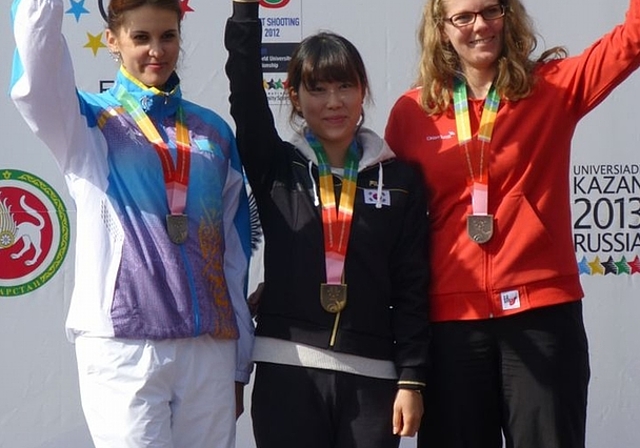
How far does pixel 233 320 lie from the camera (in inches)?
86.4

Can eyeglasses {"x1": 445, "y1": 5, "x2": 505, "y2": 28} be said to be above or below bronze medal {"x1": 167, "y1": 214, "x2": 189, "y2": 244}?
above

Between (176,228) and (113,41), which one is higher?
(113,41)

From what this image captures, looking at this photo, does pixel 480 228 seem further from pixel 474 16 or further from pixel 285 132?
pixel 285 132

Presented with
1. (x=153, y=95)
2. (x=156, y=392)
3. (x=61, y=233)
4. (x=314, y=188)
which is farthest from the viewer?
(x=61, y=233)

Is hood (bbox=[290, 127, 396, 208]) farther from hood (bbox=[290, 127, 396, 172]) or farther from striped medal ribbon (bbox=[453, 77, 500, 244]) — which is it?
striped medal ribbon (bbox=[453, 77, 500, 244])

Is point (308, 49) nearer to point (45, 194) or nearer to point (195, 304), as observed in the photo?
point (195, 304)

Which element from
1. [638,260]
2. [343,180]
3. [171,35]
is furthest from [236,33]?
[638,260]

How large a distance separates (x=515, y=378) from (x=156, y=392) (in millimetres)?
789

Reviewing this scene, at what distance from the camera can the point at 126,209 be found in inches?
81.6

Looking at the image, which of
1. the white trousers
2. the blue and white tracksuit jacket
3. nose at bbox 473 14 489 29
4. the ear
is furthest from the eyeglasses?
the white trousers

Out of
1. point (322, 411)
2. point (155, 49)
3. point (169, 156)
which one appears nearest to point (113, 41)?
point (155, 49)

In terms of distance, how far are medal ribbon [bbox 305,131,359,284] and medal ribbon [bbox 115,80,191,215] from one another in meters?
0.31

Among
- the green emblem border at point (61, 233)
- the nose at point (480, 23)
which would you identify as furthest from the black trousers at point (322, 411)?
the green emblem border at point (61, 233)

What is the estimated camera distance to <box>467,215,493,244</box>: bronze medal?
220 centimetres
